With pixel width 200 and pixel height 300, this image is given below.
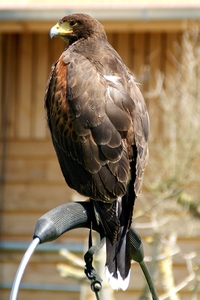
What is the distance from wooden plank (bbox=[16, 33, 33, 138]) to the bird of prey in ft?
14.7

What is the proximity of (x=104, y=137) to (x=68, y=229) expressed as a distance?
0.84 metres

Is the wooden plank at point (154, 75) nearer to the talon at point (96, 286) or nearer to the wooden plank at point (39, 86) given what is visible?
the wooden plank at point (39, 86)

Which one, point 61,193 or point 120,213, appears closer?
point 120,213

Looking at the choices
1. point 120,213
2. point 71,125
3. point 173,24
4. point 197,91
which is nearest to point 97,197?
point 120,213

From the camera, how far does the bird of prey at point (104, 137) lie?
178 inches

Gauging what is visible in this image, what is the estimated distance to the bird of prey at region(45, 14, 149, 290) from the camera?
4512 millimetres

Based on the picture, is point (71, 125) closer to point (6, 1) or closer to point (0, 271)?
point (6, 1)

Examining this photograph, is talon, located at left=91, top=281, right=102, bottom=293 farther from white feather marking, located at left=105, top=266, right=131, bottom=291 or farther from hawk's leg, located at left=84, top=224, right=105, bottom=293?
white feather marking, located at left=105, top=266, right=131, bottom=291

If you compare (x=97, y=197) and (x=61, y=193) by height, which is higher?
(x=97, y=197)

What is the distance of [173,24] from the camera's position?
8516 mm

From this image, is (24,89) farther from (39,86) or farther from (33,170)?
(33,170)

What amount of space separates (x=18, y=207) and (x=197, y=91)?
3026mm

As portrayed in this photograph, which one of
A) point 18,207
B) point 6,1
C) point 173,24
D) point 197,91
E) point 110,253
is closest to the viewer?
point 110,253

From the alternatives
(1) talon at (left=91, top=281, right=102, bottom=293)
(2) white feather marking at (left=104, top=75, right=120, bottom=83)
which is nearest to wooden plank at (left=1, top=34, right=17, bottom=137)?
(2) white feather marking at (left=104, top=75, right=120, bottom=83)
